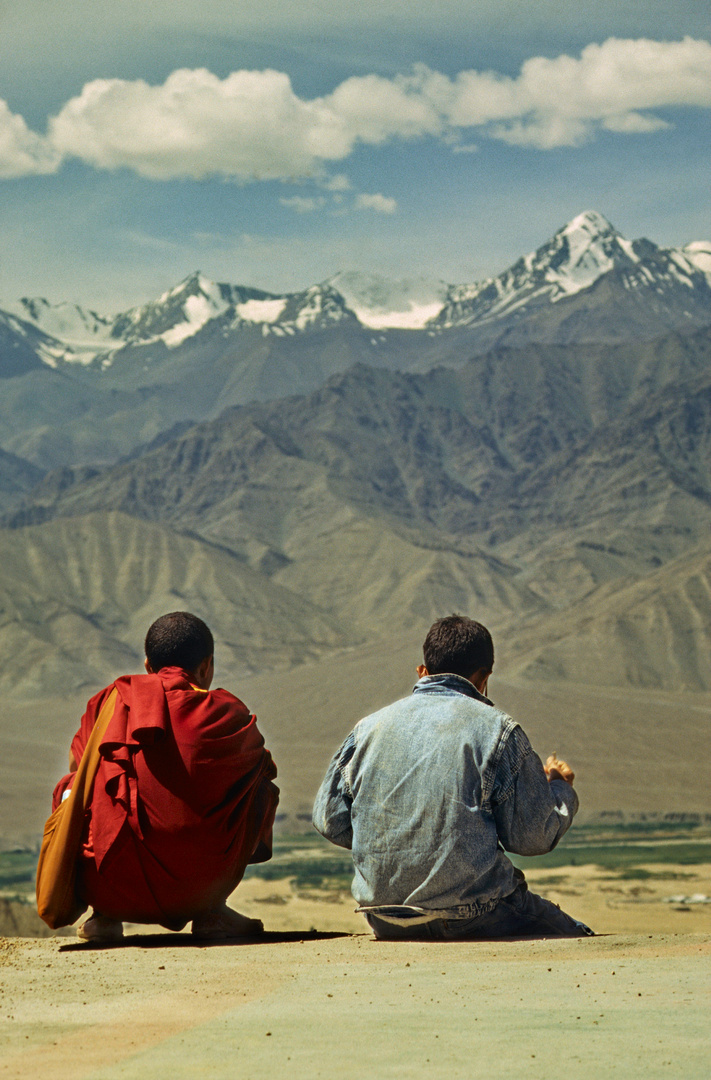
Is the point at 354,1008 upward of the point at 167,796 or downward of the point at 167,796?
downward

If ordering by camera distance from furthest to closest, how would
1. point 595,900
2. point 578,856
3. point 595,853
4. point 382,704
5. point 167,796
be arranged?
1. point 382,704
2. point 595,853
3. point 578,856
4. point 595,900
5. point 167,796

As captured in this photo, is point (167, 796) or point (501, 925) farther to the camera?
point (501, 925)

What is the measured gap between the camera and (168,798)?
259 inches

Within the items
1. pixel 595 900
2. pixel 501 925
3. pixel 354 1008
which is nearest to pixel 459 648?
pixel 501 925

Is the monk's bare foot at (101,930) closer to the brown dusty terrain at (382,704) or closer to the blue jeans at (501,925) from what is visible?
the blue jeans at (501,925)

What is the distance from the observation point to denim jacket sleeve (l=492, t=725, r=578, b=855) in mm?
6328

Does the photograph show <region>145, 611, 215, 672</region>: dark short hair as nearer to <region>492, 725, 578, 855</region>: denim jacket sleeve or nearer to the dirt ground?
<region>492, 725, 578, 855</region>: denim jacket sleeve

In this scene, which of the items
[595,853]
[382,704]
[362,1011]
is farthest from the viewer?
[382,704]

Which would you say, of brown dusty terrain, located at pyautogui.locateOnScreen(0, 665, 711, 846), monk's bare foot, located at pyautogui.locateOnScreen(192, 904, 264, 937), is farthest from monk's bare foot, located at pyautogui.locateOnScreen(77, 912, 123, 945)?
brown dusty terrain, located at pyautogui.locateOnScreen(0, 665, 711, 846)

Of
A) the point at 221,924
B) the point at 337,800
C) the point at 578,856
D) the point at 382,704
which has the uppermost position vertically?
the point at 337,800

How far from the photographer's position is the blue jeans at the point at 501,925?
6648 millimetres

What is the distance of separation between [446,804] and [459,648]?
79 centimetres

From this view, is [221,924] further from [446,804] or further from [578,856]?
[578,856]

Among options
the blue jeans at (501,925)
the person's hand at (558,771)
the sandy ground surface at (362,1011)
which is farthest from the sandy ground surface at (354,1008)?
the person's hand at (558,771)
